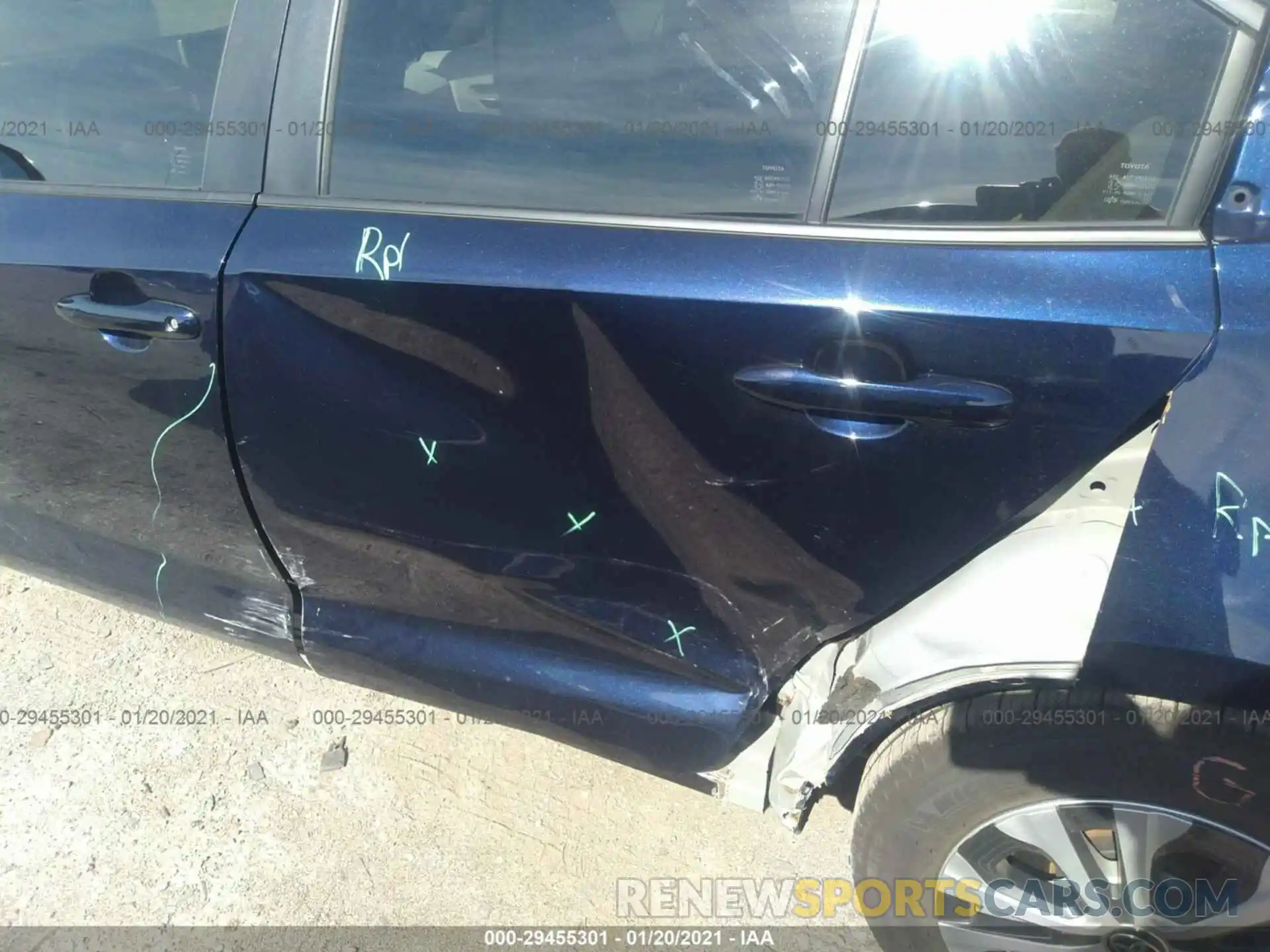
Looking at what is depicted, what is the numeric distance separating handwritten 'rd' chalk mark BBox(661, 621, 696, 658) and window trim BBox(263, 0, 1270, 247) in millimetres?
710

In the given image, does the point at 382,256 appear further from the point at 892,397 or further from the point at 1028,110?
the point at 1028,110

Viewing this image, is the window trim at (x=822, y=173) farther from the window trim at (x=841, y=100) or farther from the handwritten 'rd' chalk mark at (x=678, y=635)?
the handwritten 'rd' chalk mark at (x=678, y=635)

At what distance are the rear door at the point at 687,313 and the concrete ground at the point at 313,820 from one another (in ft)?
1.52

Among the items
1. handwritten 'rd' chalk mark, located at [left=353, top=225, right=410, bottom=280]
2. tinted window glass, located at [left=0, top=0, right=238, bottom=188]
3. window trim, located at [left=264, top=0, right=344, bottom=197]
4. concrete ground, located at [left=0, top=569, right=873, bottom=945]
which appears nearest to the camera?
handwritten 'rd' chalk mark, located at [left=353, top=225, right=410, bottom=280]

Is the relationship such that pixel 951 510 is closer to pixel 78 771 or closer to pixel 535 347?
pixel 535 347

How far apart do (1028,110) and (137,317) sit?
1.55m

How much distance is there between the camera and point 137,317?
5.47 feet

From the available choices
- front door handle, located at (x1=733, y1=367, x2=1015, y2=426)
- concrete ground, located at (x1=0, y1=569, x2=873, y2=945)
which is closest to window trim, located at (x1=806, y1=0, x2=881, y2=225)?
front door handle, located at (x1=733, y1=367, x2=1015, y2=426)

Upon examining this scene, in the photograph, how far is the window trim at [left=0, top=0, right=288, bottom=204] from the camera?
166 cm

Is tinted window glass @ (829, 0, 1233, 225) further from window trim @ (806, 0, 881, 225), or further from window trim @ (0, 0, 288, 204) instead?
window trim @ (0, 0, 288, 204)

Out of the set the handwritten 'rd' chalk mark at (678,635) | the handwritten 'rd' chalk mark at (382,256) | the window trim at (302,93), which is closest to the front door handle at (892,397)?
the handwritten 'rd' chalk mark at (678,635)

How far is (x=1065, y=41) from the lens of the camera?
1.26 m

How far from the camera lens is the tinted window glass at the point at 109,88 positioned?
175 centimetres

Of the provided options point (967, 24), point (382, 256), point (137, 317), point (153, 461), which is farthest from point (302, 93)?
point (967, 24)
